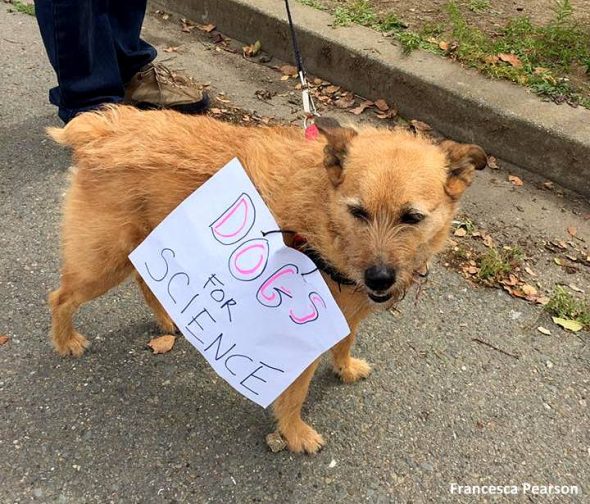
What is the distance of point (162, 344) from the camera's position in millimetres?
3189

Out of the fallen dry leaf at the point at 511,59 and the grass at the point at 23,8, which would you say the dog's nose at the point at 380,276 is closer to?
the fallen dry leaf at the point at 511,59

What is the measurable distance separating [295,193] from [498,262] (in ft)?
6.30

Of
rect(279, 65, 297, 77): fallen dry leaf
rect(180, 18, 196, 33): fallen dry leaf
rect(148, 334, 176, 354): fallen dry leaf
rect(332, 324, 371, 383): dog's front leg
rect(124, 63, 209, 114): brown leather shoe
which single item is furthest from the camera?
rect(180, 18, 196, 33): fallen dry leaf

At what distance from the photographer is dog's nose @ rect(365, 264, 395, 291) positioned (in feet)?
6.91

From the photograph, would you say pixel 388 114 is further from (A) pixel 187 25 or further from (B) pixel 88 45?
(A) pixel 187 25

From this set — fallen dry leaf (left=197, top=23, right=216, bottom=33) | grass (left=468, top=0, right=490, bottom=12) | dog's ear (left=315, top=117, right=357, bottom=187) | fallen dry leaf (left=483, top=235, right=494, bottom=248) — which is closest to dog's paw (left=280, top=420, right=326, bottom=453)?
dog's ear (left=315, top=117, right=357, bottom=187)

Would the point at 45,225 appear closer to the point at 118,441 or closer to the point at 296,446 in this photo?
the point at 118,441

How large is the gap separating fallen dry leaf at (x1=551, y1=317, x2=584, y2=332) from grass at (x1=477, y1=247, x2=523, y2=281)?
1.52ft

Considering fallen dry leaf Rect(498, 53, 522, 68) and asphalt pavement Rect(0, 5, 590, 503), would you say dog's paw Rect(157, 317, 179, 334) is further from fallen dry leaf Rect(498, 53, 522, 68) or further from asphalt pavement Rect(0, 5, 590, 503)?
fallen dry leaf Rect(498, 53, 522, 68)

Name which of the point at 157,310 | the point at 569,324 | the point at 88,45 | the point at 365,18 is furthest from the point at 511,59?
the point at 157,310

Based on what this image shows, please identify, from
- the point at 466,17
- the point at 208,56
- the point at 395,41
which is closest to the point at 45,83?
the point at 208,56

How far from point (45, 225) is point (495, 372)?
318cm

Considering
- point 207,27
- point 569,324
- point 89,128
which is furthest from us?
point 207,27

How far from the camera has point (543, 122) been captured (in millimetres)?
4316
